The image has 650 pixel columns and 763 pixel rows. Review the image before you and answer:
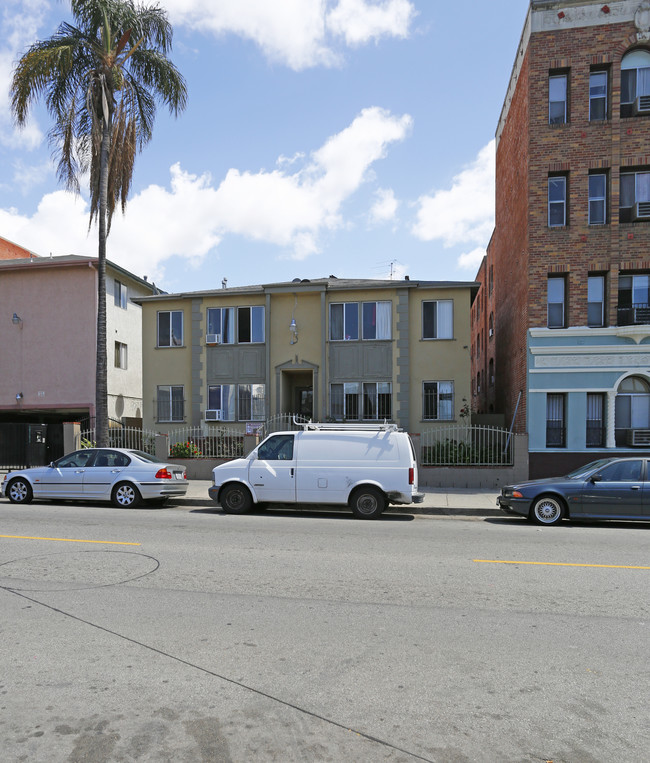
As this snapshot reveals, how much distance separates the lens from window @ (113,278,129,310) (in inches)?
1037

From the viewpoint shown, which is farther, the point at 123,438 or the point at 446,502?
the point at 123,438

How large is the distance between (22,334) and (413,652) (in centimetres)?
2534

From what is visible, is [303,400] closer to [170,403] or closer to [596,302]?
[170,403]

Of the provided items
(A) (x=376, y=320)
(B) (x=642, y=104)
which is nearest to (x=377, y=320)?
(A) (x=376, y=320)

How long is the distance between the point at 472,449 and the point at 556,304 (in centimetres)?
545

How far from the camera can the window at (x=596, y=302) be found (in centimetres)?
1752

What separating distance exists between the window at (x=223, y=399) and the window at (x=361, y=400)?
3906 millimetres

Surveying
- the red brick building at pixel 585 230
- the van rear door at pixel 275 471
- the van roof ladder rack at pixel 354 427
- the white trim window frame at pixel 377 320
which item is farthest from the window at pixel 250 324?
the van rear door at pixel 275 471

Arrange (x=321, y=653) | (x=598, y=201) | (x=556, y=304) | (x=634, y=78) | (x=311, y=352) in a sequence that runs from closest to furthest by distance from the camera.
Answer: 1. (x=321, y=653)
2. (x=634, y=78)
3. (x=598, y=201)
4. (x=556, y=304)
5. (x=311, y=352)

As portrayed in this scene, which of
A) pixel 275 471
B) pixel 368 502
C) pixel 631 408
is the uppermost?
pixel 631 408

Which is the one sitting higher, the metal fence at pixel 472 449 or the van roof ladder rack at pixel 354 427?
the van roof ladder rack at pixel 354 427

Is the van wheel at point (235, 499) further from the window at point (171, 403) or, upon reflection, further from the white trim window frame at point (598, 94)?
the white trim window frame at point (598, 94)

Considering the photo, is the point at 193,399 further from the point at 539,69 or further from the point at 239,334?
the point at 539,69

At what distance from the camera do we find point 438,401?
20672 mm
